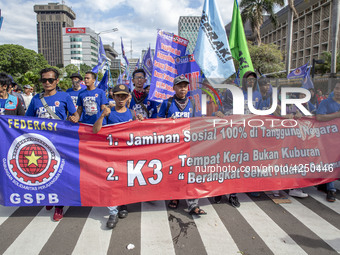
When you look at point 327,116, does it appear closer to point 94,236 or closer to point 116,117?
point 116,117

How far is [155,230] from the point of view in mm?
3240

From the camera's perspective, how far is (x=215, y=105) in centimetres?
411

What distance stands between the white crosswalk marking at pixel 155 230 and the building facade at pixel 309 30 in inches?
1806

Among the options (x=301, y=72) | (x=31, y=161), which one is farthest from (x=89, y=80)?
(x=301, y=72)

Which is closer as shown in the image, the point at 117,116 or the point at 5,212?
the point at 117,116

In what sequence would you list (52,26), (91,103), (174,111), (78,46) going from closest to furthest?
(174,111)
(91,103)
(78,46)
(52,26)

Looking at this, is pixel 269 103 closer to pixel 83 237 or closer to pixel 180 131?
pixel 180 131

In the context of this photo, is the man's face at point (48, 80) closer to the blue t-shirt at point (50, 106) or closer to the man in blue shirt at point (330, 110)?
the blue t-shirt at point (50, 106)

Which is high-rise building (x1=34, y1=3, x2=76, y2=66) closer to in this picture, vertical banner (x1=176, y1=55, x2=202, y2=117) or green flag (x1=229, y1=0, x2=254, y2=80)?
vertical banner (x1=176, y1=55, x2=202, y2=117)

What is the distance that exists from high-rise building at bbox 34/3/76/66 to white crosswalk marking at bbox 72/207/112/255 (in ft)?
600

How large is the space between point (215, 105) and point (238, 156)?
2.99 ft

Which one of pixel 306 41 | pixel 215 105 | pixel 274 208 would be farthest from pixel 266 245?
pixel 306 41

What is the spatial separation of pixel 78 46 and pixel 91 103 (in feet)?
403

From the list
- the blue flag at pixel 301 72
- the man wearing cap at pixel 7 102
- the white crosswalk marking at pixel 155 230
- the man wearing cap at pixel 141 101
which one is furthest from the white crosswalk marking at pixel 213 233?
the blue flag at pixel 301 72
